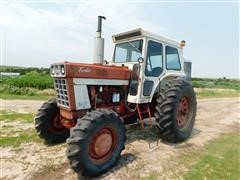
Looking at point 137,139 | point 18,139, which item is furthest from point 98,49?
point 18,139

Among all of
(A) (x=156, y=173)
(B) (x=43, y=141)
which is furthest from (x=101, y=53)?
(A) (x=156, y=173)

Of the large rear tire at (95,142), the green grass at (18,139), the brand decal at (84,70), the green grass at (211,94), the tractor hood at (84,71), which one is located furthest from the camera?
the green grass at (211,94)

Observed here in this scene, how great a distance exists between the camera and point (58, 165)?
396 cm

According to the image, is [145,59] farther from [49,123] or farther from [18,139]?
[18,139]

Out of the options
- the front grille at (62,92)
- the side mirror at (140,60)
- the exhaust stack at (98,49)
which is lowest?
the front grille at (62,92)

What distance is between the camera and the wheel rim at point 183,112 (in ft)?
18.0

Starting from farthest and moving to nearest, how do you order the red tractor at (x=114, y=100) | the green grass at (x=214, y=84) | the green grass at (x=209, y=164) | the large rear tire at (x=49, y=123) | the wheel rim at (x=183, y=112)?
the green grass at (x=214, y=84) < the wheel rim at (x=183, y=112) < the large rear tire at (x=49, y=123) < the green grass at (x=209, y=164) < the red tractor at (x=114, y=100)

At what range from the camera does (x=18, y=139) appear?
5277 mm

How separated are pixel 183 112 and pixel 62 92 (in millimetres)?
3069

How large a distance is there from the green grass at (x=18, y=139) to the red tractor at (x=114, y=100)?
542 mm

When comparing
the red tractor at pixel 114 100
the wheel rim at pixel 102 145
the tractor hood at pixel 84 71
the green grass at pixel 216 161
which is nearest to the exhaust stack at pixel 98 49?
the red tractor at pixel 114 100

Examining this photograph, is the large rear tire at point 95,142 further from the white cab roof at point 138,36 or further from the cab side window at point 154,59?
the white cab roof at point 138,36

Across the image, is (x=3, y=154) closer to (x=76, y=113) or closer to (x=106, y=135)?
(x=76, y=113)

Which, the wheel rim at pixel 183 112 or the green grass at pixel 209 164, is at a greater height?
the wheel rim at pixel 183 112
